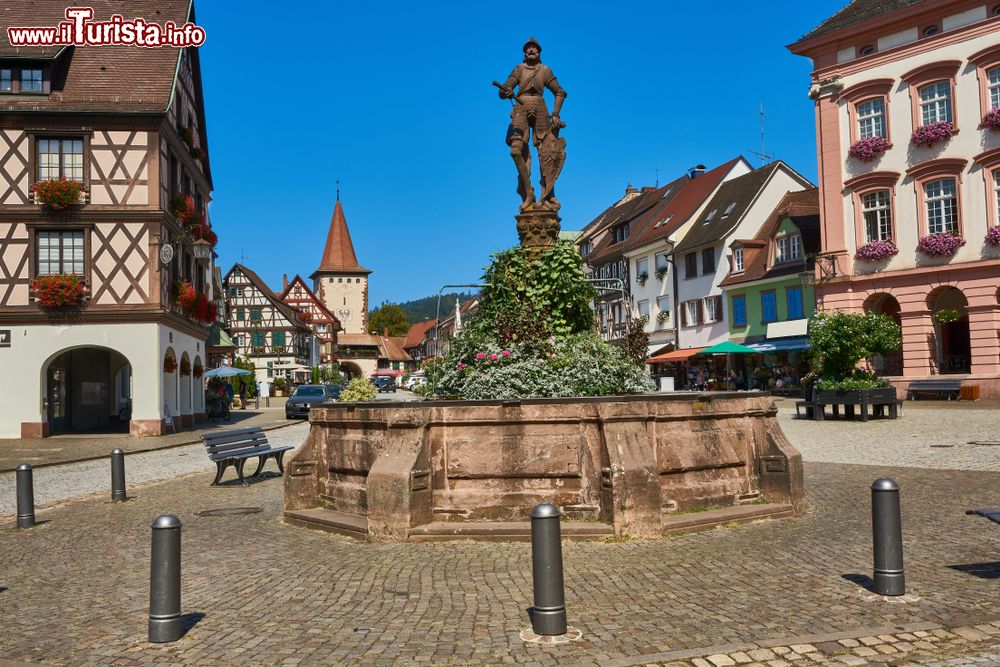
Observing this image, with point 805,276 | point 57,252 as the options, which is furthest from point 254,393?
point 805,276

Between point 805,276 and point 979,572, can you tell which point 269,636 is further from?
point 805,276

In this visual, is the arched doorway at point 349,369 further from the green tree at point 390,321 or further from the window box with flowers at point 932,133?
the window box with flowers at point 932,133

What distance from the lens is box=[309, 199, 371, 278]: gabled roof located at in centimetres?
10919

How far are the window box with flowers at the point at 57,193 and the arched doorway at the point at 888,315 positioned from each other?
2682cm

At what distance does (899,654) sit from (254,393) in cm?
5734

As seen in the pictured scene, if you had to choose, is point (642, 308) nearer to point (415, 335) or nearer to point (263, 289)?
point (263, 289)

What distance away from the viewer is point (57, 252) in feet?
88.9

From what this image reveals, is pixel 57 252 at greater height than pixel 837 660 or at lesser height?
greater

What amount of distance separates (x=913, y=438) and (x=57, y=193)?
2364 cm

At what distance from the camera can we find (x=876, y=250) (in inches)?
1273

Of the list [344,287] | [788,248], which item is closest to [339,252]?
[344,287]

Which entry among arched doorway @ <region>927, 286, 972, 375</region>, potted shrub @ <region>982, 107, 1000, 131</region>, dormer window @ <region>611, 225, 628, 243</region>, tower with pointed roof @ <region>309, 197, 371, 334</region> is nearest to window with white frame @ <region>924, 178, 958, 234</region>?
potted shrub @ <region>982, 107, 1000, 131</region>

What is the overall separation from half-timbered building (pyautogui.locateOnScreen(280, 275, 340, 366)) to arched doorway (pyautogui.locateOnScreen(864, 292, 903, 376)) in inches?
2615

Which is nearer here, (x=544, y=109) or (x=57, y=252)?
(x=544, y=109)
